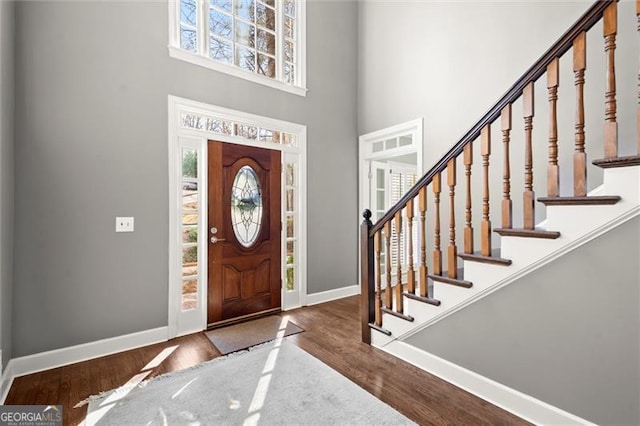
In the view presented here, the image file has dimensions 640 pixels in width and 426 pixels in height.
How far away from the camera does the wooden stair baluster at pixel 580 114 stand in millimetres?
1589

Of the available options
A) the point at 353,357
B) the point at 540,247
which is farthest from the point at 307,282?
the point at 540,247

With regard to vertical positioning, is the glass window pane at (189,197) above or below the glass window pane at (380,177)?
below

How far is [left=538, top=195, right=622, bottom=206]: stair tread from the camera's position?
1.49 metres

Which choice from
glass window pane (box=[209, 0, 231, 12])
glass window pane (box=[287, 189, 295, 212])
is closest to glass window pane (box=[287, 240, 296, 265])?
glass window pane (box=[287, 189, 295, 212])

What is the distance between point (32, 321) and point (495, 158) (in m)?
4.34

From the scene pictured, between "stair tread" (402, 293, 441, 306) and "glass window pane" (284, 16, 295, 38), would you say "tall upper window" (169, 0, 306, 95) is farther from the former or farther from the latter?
"stair tread" (402, 293, 441, 306)

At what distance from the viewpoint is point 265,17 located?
12.7ft

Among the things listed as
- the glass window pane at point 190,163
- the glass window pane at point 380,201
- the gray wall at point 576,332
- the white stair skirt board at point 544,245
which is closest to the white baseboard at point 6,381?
the glass window pane at point 190,163

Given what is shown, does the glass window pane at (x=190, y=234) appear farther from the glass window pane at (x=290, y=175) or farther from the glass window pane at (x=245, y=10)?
the glass window pane at (x=245, y=10)

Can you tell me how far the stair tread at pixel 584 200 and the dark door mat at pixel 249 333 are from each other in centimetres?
251

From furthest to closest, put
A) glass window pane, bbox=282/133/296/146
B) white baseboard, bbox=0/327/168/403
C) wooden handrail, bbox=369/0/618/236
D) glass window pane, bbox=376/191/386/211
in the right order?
glass window pane, bbox=376/191/386/211 → glass window pane, bbox=282/133/296/146 → white baseboard, bbox=0/327/168/403 → wooden handrail, bbox=369/0/618/236

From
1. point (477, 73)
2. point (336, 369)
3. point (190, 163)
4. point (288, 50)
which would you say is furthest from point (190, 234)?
point (477, 73)

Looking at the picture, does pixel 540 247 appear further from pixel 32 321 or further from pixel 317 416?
pixel 32 321

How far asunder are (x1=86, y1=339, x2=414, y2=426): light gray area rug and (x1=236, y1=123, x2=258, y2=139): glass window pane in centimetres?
239
